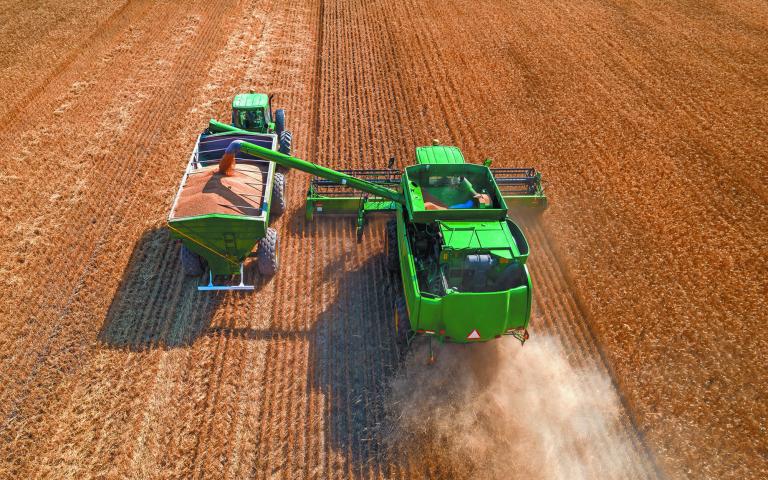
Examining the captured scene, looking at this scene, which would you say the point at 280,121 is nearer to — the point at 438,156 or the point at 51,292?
the point at 438,156

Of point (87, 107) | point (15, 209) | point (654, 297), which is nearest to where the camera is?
point (654, 297)

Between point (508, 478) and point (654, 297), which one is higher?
point (654, 297)

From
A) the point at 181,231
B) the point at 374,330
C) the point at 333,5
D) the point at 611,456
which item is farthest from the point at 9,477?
the point at 333,5

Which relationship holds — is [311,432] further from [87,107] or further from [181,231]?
[87,107]

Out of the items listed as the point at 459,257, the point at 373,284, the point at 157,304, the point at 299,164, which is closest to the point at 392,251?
the point at 373,284

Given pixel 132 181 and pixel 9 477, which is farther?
pixel 132 181

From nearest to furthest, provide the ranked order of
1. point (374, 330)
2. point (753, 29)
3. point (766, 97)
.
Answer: point (374, 330), point (766, 97), point (753, 29)

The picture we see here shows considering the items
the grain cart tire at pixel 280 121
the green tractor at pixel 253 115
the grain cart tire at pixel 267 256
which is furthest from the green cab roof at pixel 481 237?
the grain cart tire at pixel 280 121

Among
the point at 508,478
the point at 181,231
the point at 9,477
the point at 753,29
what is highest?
the point at 753,29

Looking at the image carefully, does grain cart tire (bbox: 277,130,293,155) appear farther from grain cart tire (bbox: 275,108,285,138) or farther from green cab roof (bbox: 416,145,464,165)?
green cab roof (bbox: 416,145,464,165)

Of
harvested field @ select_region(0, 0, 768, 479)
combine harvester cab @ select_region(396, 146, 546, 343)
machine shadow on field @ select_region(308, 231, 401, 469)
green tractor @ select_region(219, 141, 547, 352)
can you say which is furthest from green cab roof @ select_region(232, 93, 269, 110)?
combine harvester cab @ select_region(396, 146, 546, 343)
